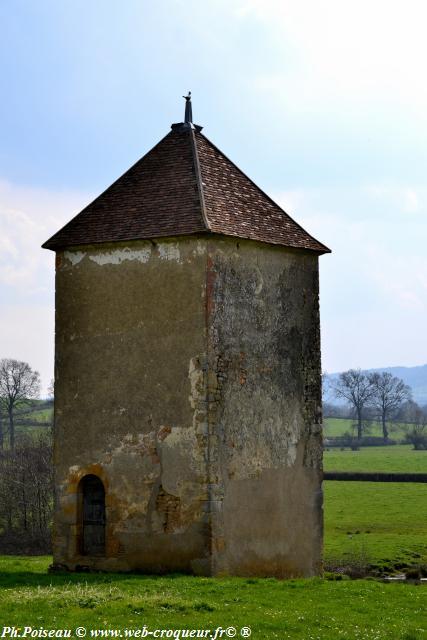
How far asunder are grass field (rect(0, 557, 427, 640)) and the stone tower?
1.57 meters

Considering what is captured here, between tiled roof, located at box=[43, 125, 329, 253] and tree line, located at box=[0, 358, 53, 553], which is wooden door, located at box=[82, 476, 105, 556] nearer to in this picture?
tiled roof, located at box=[43, 125, 329, 253]

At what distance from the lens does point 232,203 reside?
19.0m

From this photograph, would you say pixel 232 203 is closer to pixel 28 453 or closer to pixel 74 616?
pixel 74 616

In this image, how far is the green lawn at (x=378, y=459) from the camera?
69.8 meters

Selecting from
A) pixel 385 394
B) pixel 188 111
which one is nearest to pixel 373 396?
pixel 385 394

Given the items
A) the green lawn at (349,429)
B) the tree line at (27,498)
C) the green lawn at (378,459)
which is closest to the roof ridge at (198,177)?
the tree line at (27,498)

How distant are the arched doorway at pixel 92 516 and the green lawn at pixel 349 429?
3465 inches

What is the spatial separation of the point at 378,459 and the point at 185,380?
64.6m

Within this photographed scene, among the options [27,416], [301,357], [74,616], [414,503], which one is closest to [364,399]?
[27,416]

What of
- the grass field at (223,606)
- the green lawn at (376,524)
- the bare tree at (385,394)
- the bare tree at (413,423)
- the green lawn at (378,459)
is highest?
the bare tree at (385,394)

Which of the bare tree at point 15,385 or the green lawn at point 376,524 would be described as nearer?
the green lawn at point 376,524

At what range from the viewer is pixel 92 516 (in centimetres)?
1820

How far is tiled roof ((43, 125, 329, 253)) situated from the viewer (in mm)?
18031

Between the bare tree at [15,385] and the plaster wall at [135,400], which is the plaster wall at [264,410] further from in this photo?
the bare tree at [15,385]
